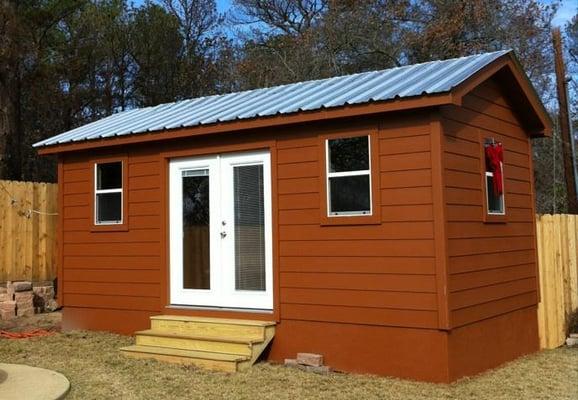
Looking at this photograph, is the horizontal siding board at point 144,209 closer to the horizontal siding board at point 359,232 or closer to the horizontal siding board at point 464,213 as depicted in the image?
the horizontal siding board at point 359,232

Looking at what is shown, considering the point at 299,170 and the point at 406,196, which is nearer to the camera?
the point at 406,196

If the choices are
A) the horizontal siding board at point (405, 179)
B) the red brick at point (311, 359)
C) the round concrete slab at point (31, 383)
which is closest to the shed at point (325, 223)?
the horizontal siding board at point (405, 179)

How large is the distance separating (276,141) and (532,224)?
3932mm

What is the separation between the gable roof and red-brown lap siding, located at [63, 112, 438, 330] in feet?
0.92

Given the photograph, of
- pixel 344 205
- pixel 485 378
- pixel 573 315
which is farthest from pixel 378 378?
pixel 573 315

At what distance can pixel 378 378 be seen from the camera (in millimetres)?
6703

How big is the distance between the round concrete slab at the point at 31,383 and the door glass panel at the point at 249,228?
240 cm

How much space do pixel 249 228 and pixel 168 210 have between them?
1.34 m

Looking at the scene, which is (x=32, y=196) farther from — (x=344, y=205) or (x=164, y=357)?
(x=344, y=205)

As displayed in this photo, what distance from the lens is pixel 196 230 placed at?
8.43m

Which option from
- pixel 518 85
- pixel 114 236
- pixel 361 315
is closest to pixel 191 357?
pixel 361 315

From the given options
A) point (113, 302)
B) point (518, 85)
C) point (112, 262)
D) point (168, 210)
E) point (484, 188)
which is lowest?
point (113, 302)

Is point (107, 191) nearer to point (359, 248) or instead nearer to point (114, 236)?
point (114, 236)

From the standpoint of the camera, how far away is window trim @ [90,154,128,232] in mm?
9078
